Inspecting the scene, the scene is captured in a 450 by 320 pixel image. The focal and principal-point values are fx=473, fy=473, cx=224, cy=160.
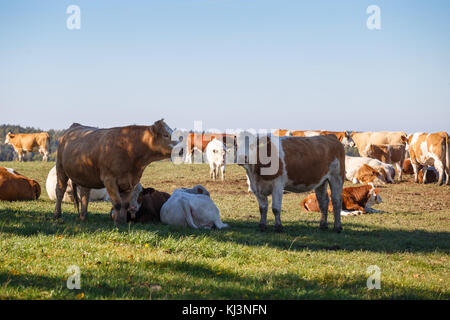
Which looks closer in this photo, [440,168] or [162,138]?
[162,138]

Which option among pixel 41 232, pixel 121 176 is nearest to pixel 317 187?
pixel 121 176

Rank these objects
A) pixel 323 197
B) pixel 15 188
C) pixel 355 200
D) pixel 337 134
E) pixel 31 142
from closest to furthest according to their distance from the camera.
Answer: pixel 323 197 < pixel 15 188 < pixel 355 200 < pixel 337 134 < pixel 31 142

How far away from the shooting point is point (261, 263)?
6.31 m

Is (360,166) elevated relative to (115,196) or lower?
lower

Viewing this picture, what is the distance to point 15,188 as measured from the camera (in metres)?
13.0

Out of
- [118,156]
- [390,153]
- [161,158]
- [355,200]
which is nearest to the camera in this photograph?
[118,156]

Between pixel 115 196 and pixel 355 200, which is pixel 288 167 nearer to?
pixel 115 196

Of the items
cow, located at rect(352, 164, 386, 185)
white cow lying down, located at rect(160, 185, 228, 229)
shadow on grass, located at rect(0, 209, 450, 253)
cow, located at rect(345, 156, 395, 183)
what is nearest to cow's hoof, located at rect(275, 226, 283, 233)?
shadow on grass, located at rect(0, 209, 450, 253)

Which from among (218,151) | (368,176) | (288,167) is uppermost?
(288,167)

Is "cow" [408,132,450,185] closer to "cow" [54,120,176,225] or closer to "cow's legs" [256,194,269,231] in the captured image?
"cow's legs" [256,194,269,231]

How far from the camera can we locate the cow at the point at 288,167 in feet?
32.6

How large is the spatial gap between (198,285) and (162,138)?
421 cm

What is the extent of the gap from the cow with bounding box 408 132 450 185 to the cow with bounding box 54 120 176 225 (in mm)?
16964

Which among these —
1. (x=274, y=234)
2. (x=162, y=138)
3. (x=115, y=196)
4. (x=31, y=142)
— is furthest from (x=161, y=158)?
(x=31, y=142)
